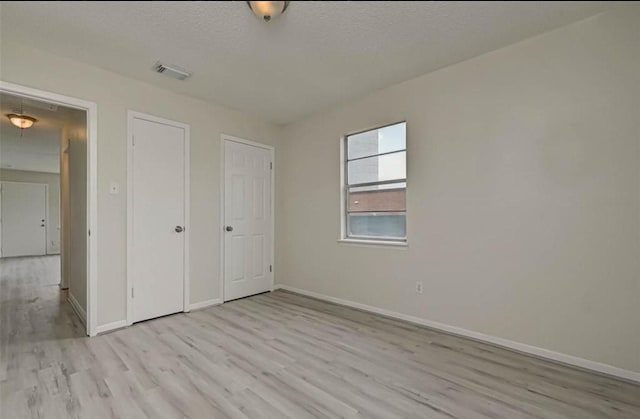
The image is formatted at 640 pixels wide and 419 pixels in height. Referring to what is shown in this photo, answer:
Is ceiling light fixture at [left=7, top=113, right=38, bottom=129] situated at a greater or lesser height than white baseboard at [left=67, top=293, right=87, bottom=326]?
greater

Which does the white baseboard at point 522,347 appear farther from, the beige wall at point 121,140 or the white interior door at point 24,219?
the white interior door at point 24,219

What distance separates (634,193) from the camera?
1.96m

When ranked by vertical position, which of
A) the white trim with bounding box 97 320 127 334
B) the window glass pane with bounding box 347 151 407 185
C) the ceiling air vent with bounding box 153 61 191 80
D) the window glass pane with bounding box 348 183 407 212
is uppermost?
the ceiling air vent with bounding box 153 61 191 80

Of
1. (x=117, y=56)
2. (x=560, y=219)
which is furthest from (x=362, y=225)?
(x=117, y=56)

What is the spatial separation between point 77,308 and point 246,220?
2.15m

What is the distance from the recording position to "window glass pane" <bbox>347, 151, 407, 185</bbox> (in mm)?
3270

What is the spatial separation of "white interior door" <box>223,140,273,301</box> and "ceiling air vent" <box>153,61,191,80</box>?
3.43 ft

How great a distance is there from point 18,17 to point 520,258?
12.1ft

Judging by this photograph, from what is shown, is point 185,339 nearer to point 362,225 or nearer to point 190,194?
point 190,194

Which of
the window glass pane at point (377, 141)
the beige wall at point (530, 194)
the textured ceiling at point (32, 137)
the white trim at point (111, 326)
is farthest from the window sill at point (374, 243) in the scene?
the textured ceiling at point (32, 137)

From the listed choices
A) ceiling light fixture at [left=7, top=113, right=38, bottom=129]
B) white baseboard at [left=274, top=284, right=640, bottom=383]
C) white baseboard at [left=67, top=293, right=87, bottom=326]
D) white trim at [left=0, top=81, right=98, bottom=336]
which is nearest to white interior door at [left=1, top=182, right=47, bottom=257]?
ceiling light fixture at [left=7, top=113, right=38, bottom=129]

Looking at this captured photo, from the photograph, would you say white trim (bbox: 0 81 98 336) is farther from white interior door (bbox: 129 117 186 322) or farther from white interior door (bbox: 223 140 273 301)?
white interior door (bbox: 223 140 273 301)

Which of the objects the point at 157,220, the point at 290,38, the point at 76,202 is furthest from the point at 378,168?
the point at 76,202

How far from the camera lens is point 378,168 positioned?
3.49 meters
